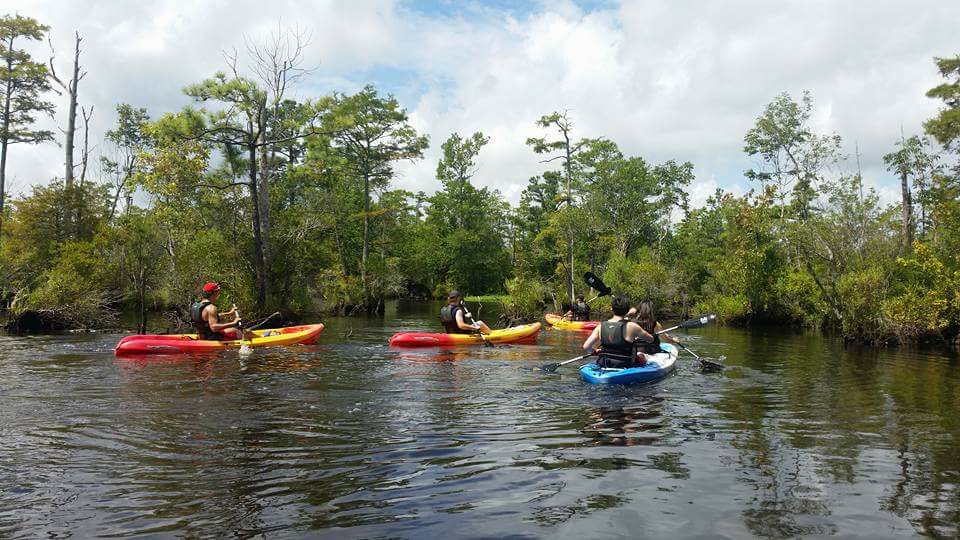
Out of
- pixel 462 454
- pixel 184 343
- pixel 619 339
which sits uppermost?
pixel 619 339

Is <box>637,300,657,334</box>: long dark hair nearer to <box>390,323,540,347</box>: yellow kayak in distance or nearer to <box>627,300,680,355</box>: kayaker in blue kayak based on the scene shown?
<box>627,300,680,355</box>: kayaker in blue kayak

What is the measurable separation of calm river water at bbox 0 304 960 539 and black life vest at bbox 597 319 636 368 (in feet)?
1.61

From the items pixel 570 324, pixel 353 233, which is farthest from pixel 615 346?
pixel 353 233

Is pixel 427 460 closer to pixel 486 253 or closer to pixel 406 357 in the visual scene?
pixel 406 357

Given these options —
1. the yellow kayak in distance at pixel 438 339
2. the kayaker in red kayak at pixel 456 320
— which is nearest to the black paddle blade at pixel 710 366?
the yellow kayak in distance at pixel 438 339

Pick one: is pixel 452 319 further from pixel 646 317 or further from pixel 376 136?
pixel 376 136

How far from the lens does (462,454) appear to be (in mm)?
5457

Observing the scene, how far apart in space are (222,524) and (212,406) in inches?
151

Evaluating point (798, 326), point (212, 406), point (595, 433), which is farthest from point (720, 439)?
point (798, 326)

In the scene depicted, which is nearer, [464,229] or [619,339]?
[619,339]

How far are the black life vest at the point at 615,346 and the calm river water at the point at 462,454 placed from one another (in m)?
0.49

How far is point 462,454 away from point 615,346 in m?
4.12

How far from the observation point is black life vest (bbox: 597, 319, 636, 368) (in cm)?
889

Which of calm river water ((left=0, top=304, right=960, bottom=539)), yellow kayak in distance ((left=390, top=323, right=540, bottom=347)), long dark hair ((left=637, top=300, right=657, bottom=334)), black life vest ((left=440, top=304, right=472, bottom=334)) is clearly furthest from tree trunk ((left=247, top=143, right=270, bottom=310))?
long dark hair ((left=637, top=300, right=657, bottom=334))
